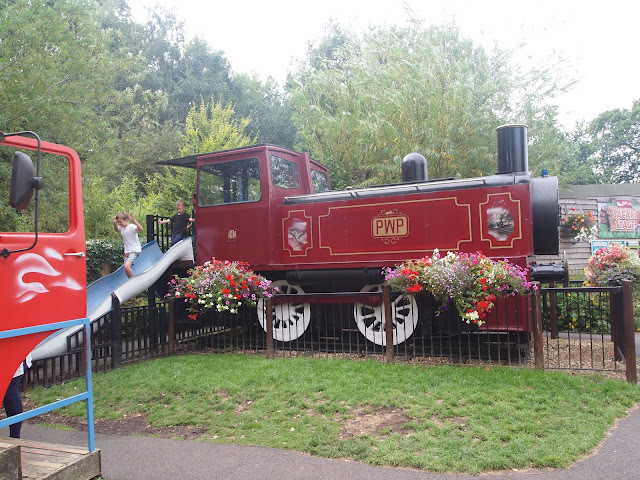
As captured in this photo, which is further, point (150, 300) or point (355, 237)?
point (150, 300)

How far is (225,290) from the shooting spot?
26.2 feet

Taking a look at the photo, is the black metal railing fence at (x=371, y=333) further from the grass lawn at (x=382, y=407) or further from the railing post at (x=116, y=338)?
the grass lawn at (x=382, y=407)

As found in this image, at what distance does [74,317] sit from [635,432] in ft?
15.8

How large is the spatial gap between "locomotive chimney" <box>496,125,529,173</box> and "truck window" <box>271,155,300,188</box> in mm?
3693

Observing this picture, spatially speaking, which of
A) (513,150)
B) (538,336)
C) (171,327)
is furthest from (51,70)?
(538,336)

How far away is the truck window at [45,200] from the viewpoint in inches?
348

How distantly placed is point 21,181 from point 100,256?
1057 centimetres

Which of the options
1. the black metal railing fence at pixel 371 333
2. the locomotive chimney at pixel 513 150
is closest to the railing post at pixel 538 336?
the black metal railing fence at pixel 371 333

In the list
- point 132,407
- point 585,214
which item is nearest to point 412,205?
point 132,407

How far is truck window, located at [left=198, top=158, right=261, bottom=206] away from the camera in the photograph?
909 centimetres

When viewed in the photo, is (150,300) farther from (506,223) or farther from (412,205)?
(506,223)

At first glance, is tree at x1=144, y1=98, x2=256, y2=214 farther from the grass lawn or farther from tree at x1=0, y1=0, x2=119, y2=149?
the grass lawn

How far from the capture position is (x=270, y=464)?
4.11m

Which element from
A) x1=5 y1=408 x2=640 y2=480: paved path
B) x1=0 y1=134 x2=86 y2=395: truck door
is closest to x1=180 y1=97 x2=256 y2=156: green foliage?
x1=5 y1=408 x2=640 y2=480: paved path
